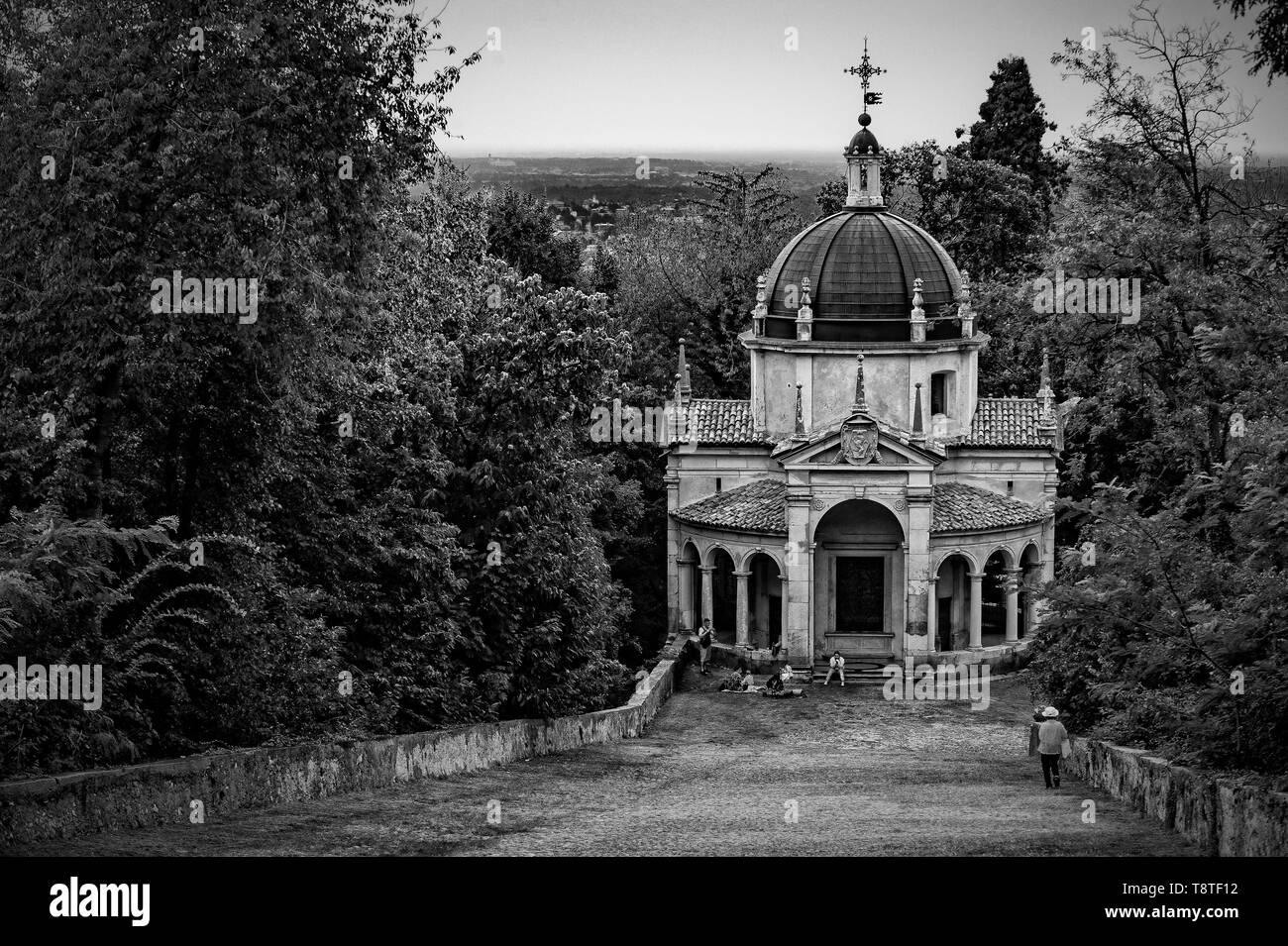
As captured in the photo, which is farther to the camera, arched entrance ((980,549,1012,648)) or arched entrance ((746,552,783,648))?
arched entrance ((746,552,783,648))

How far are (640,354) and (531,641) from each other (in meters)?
29.2

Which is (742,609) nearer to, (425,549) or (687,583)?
(687,583)

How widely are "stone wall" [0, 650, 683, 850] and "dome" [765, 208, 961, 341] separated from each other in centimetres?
2446

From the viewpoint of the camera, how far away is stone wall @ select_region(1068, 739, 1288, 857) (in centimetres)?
1612

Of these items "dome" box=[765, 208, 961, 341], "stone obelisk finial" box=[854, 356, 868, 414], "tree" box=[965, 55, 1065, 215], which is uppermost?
"tree" box=[965, 55, 1065, 215]

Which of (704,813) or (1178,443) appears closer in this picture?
(704,813)

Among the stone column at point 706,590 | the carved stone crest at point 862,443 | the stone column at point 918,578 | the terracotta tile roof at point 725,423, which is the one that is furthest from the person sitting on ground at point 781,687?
the terracotta tile roof at point 725,423

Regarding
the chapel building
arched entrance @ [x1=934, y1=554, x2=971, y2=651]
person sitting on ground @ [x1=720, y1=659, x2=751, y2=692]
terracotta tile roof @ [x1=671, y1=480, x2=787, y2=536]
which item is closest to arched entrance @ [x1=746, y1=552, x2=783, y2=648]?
the chapel building

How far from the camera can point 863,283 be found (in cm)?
5088

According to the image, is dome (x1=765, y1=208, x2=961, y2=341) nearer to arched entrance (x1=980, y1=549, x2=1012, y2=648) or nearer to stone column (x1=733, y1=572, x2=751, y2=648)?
arched entrance (x1=980, y1=549, x2=1012, y2=648)

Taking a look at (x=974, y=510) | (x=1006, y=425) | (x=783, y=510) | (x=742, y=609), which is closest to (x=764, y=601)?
(x=742, y=609)

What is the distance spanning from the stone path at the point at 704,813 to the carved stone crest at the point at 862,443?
1327 centimetres

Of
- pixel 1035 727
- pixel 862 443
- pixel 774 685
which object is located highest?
pixel 862 443

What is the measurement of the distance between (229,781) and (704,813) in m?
5.51
